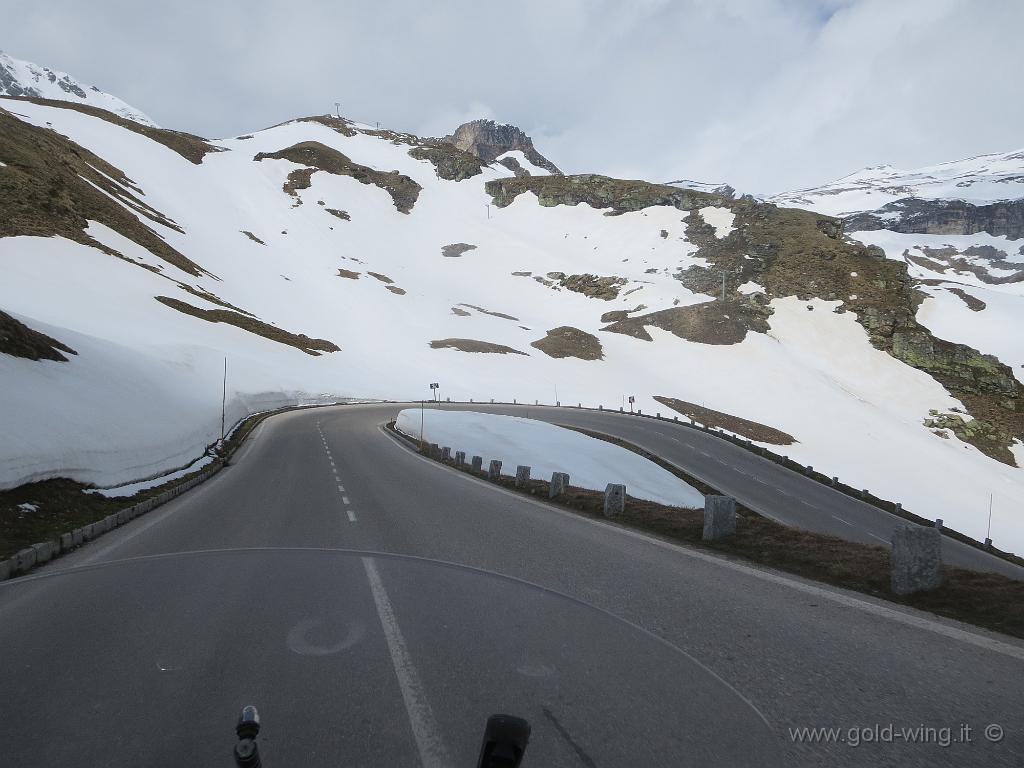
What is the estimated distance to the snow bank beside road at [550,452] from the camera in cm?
2466

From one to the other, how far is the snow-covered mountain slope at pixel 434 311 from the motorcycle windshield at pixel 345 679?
24.9 feet

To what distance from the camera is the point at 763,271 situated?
9412 cm

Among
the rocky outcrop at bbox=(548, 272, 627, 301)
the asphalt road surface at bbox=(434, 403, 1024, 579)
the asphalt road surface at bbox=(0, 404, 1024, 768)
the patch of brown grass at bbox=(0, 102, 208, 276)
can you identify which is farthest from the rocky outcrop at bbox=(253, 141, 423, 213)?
the asphalt road surface at bbox=(0, 404, 1024, 768)

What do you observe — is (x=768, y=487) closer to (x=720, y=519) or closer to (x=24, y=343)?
(x=720, y=519)

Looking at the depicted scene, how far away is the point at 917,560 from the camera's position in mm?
5984

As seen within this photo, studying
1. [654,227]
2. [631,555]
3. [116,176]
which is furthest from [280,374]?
[654,227]

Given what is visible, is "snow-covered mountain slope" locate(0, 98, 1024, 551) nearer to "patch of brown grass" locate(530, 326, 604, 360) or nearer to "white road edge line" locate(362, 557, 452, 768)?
"patch of brown grass" locate(530, 326, 604, 360)

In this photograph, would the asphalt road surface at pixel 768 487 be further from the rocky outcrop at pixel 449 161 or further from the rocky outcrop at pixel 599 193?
the rocky outcrop at pixel 449 161

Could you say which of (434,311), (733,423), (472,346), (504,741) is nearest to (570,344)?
(472,346)

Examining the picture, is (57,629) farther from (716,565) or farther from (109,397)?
(109,397)

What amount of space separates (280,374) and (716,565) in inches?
2008

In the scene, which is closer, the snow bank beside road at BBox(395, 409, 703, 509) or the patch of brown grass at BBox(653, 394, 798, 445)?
the snow bank beside road at BBox(395, 409, 703, 509)

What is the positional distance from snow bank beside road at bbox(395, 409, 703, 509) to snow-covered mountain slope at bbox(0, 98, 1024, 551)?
37.8 ft

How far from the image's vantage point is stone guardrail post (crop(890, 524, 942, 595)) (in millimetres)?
5953
